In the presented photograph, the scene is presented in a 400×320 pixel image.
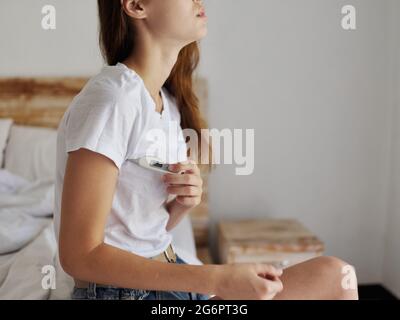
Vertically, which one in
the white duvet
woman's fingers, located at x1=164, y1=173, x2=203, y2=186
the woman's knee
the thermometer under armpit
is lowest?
the white duvet

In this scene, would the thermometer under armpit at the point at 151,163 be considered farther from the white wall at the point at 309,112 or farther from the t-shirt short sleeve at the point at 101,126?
the white wall at the point at 309,112

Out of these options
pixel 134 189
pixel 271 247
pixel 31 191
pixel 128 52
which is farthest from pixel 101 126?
pixel 271 247

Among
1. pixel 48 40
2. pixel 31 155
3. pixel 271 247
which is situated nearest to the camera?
pixel 271 247

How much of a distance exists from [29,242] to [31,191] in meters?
0.36

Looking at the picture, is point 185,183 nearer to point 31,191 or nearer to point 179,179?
point 179,179

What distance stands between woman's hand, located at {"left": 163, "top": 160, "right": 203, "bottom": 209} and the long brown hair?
0.24 m

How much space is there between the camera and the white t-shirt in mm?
684

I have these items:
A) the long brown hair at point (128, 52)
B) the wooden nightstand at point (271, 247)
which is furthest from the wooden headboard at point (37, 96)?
the long brown hair at point (128, 52)

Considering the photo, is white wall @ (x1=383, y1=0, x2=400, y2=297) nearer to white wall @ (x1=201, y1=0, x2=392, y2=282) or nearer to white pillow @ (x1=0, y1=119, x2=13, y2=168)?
white wall @ (x1=201, y1=0, x2=392, y2=282)

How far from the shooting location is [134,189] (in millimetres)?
792

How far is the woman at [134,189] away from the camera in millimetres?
659

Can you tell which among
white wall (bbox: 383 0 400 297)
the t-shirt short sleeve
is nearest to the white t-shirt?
the t-shirt short sleeve
